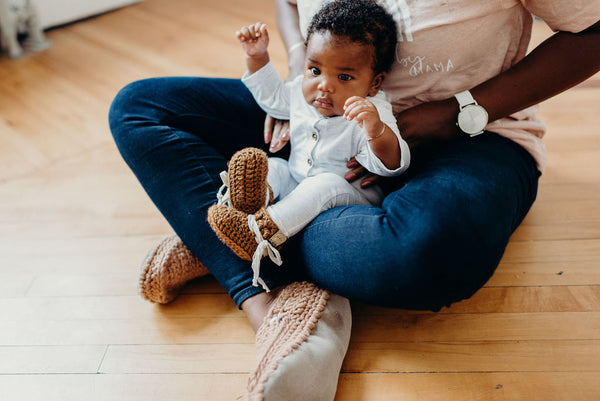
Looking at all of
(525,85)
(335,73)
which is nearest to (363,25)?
(335,73)

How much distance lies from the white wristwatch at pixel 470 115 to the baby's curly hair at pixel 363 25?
0.52ft

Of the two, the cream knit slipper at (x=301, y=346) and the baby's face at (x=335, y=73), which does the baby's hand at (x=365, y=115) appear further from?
Answer: the cream knit slipper at (x=301, y=346)

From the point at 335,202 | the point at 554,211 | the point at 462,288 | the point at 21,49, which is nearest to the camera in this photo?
the point at 462,288

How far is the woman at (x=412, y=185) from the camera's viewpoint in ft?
2.64

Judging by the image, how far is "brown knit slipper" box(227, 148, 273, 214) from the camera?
887 mm

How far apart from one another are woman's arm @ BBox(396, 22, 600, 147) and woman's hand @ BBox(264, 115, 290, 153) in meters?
0.26

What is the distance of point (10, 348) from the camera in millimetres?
1004

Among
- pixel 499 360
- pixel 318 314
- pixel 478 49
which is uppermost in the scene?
pixel 478 49

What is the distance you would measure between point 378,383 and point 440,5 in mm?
687

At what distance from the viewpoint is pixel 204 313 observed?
41.1 inches

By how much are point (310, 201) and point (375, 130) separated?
0.58 ft

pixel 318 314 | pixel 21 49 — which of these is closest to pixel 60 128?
pixel 21 49

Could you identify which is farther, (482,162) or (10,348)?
(10,348)

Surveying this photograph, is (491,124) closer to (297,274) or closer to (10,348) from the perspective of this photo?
(297,274)
